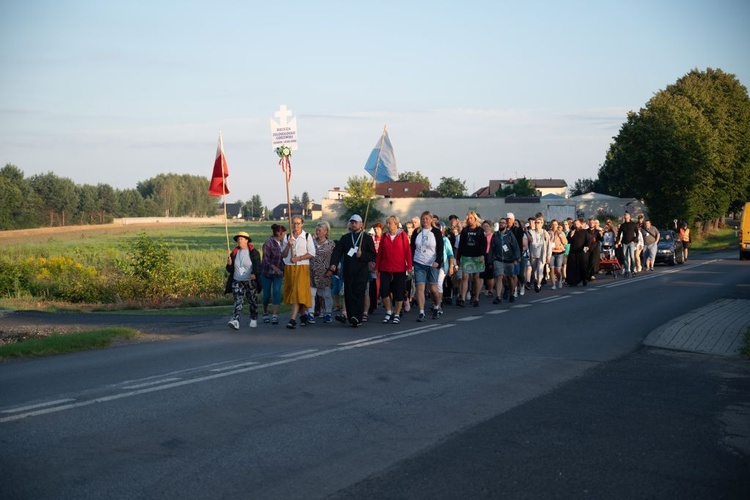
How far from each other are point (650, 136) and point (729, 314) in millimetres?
43492

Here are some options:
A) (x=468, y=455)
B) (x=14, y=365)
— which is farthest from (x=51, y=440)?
(x=14, y=365)

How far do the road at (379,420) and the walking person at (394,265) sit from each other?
251cm

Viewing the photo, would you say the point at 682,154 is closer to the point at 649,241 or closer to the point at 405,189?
the point at 649,241

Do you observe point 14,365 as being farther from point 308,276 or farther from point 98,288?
point 98,288

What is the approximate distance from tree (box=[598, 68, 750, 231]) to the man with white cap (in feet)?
150

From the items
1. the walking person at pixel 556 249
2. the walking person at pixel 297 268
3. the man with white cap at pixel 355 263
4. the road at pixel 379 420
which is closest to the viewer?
the road at pixel 379 420

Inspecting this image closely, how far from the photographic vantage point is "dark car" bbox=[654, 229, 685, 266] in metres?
36.7

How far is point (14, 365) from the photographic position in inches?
440

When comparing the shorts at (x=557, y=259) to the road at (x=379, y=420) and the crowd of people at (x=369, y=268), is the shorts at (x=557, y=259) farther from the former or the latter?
the road at (x=379, y=420)

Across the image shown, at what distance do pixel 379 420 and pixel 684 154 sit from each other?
53653 mm

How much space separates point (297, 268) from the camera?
1511 centimetres

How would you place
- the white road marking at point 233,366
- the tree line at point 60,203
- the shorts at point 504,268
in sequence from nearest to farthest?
the white road marking at point 233,366 < the shorts at point 504,268 < the tree line at point 60,203

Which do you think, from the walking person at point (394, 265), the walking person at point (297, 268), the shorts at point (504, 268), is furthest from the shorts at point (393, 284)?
the shorts at point (504, 268)

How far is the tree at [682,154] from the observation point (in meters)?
56.4
